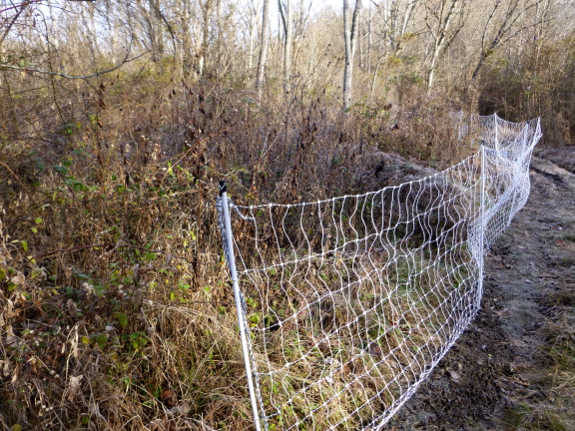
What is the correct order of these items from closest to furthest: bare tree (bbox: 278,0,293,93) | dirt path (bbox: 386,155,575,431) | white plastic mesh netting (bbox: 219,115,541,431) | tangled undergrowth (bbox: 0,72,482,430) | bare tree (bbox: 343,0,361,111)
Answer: tangled undergrowth (bbox: 0,72,482,430), white plastic mesh netting (bbox: 219,115,541,431), dirt path (bbox: 386,155,575,431), bare tree (bbox: 343,0,361,111), bare tree (bbox: 278,0,293,93)

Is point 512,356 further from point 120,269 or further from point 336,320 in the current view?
point 120,269

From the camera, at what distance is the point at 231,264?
1.56m

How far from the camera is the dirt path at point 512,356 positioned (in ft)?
7.45

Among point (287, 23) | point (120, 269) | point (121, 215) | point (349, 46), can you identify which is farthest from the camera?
point (287, 23)

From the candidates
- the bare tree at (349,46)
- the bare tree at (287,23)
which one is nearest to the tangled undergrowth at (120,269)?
the bare tree at (349,46)

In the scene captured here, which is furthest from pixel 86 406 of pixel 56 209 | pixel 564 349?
pixel 564 349

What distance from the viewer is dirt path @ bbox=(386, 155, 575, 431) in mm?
2270

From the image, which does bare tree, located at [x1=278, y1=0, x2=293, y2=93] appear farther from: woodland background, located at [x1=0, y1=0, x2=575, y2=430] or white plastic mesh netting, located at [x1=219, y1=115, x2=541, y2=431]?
white plastic mesh netting, located at [x1=219, y1=115, x2=541, y2=431]

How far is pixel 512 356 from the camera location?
2.78m

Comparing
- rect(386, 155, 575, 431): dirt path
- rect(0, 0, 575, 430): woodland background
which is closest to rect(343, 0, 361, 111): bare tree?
rect(0, 0, 575, 430): woodland background

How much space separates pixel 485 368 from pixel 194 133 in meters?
2.57

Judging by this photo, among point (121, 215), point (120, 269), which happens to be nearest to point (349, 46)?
point (121, 215)

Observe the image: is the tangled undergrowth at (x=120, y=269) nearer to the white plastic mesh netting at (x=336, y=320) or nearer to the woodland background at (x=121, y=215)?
the woodland background at (x=121, y=215)

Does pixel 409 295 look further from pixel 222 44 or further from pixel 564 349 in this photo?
pixel 222 44
